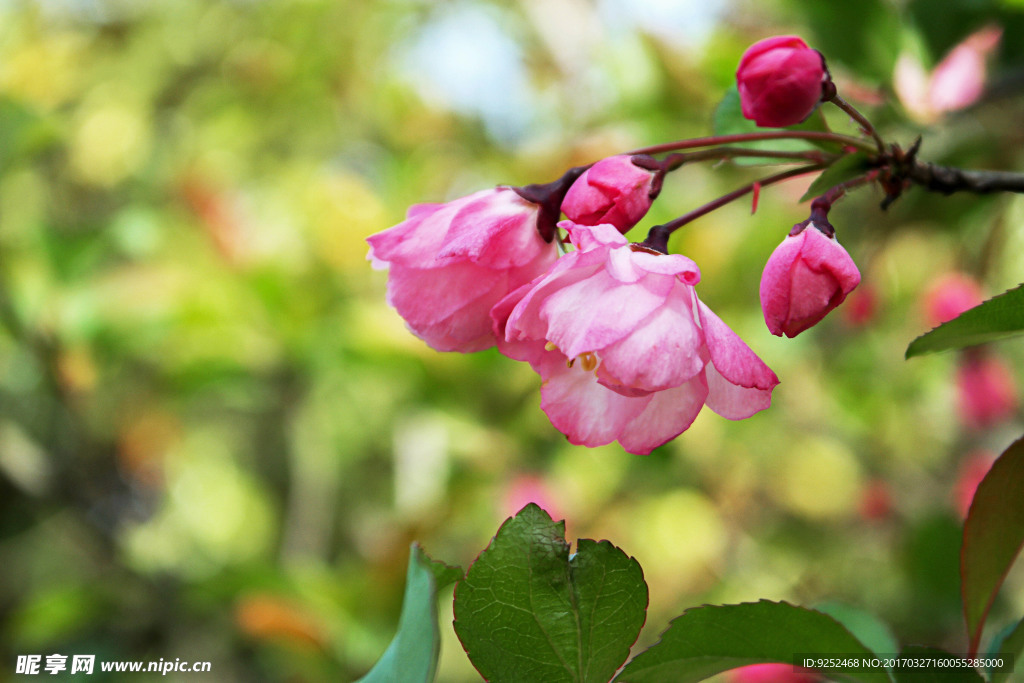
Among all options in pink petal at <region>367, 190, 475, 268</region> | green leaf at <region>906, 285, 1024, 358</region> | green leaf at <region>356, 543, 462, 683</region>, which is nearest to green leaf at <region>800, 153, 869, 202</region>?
green leaf at <region>906, 285, 1024, 358</region>

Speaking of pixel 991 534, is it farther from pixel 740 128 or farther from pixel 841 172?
pixel 740 128

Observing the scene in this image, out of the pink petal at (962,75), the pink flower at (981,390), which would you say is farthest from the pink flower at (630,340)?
the pink flower at (981,390)

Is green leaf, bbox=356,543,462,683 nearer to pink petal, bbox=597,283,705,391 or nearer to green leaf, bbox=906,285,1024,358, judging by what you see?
pink petal, bbox=597,283,705,391

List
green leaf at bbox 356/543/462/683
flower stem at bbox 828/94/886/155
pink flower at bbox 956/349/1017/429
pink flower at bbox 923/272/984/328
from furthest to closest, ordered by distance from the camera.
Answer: pink flower at bbox 956/349/1017/429 → pink flower at bbox 923/272/984/328 → flower stem at bbox 828/94/886/155 → green leaf at bbox 356/543/462/683

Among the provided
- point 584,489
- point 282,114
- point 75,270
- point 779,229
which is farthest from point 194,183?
point 779,229

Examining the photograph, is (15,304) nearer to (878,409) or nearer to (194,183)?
(194,183)

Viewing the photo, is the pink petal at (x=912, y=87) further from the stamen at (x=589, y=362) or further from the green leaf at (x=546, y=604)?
the green leaf at (x=546, y=604)
